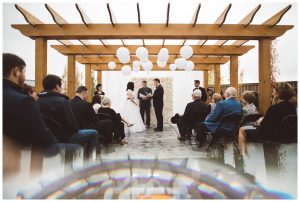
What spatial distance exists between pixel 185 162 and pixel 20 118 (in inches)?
119

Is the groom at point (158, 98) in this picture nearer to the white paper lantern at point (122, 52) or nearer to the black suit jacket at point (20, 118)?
the white paper lantern at point (122, 52)

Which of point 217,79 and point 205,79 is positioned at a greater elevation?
point 205,79

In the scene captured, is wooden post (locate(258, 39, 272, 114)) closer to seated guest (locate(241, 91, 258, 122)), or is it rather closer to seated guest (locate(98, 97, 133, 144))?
seated guest (locate(241, 91, 258, 122))

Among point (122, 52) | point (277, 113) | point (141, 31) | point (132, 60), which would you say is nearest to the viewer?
point (277, 113)

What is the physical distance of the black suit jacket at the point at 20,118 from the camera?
2305mm

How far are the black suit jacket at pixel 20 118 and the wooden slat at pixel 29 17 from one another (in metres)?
3.78

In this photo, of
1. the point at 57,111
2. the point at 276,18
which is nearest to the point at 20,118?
the point at 57,111

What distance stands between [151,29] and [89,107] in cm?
276

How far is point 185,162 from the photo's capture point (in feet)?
15.9

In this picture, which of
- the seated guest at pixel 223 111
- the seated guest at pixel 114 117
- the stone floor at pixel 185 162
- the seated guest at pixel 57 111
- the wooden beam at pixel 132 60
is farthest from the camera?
the wooden beam at pixel 132 60

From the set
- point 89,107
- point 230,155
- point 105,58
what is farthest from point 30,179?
point 105,58

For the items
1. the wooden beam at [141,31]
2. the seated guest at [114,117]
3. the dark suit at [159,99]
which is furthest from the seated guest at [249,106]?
→ the dark suit at [159,99]

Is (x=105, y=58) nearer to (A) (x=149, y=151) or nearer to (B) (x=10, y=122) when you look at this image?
(A) (x=149, y=151)

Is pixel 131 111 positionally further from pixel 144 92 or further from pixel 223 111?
pixel 223 111
